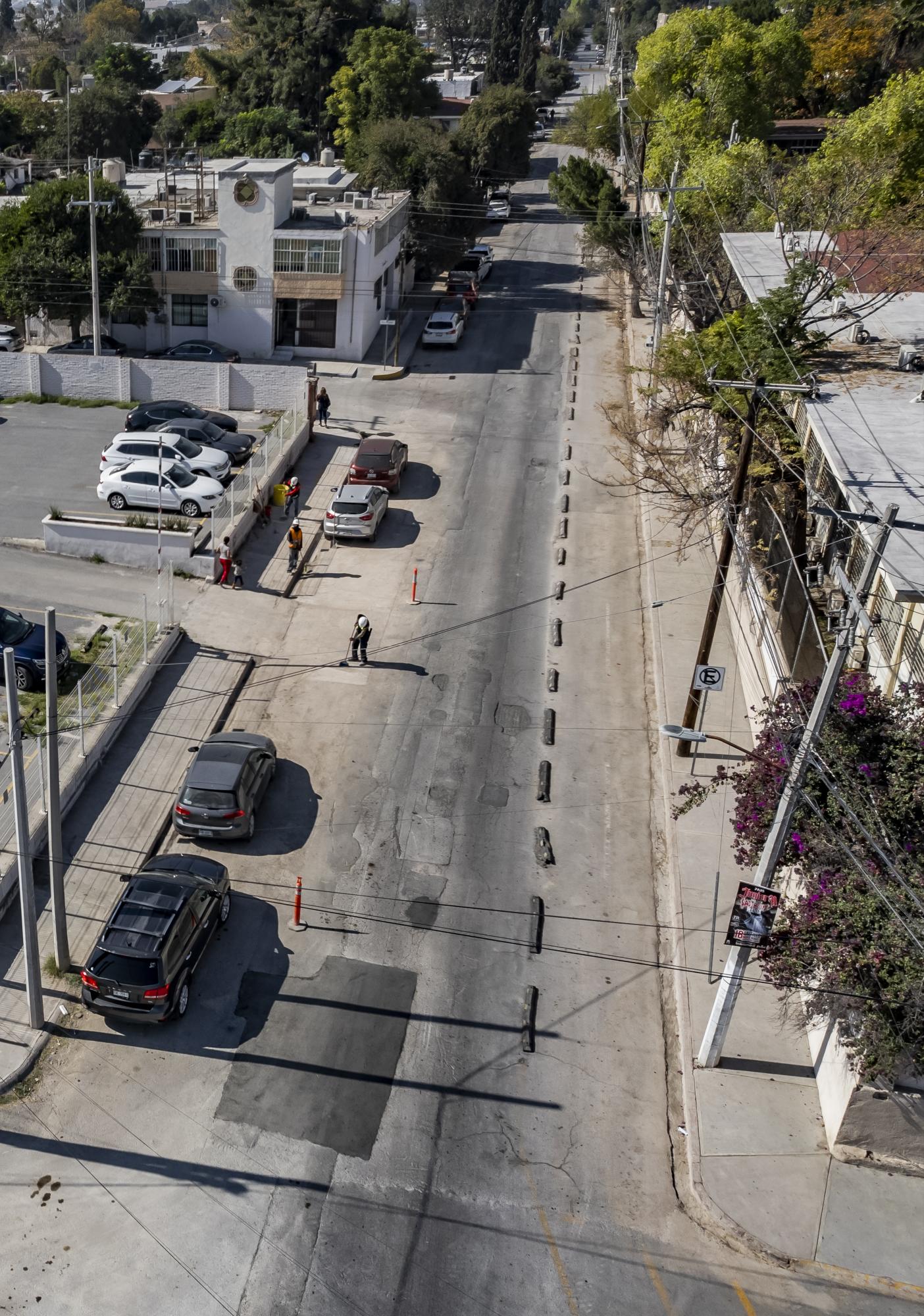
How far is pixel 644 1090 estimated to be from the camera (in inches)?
642

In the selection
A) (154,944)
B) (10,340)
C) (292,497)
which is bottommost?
(10,340)

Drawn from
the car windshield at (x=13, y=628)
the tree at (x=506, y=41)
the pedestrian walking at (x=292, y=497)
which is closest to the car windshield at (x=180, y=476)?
the pedestrian walking at (x=292, y=497)

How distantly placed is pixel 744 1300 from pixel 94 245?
133 feet

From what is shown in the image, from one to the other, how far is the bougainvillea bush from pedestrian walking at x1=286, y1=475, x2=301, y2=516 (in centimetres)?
2065

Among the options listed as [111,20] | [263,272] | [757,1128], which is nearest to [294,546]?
[757,1128]

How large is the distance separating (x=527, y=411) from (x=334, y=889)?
27.2 m

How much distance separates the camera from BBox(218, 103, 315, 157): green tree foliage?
243ft

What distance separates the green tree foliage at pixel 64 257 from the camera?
45250 millimetres

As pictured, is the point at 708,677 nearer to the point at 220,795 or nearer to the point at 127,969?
the point at 220,795

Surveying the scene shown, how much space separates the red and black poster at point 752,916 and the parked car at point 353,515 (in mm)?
19299

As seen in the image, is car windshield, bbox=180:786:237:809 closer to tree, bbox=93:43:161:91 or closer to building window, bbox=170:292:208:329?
building window, bbox=170:292:208:329

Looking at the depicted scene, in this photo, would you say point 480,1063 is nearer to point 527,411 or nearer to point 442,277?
point 527,411

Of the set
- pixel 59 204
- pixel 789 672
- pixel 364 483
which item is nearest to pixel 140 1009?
pixel 789 672

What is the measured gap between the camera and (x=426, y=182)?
57.0 m
